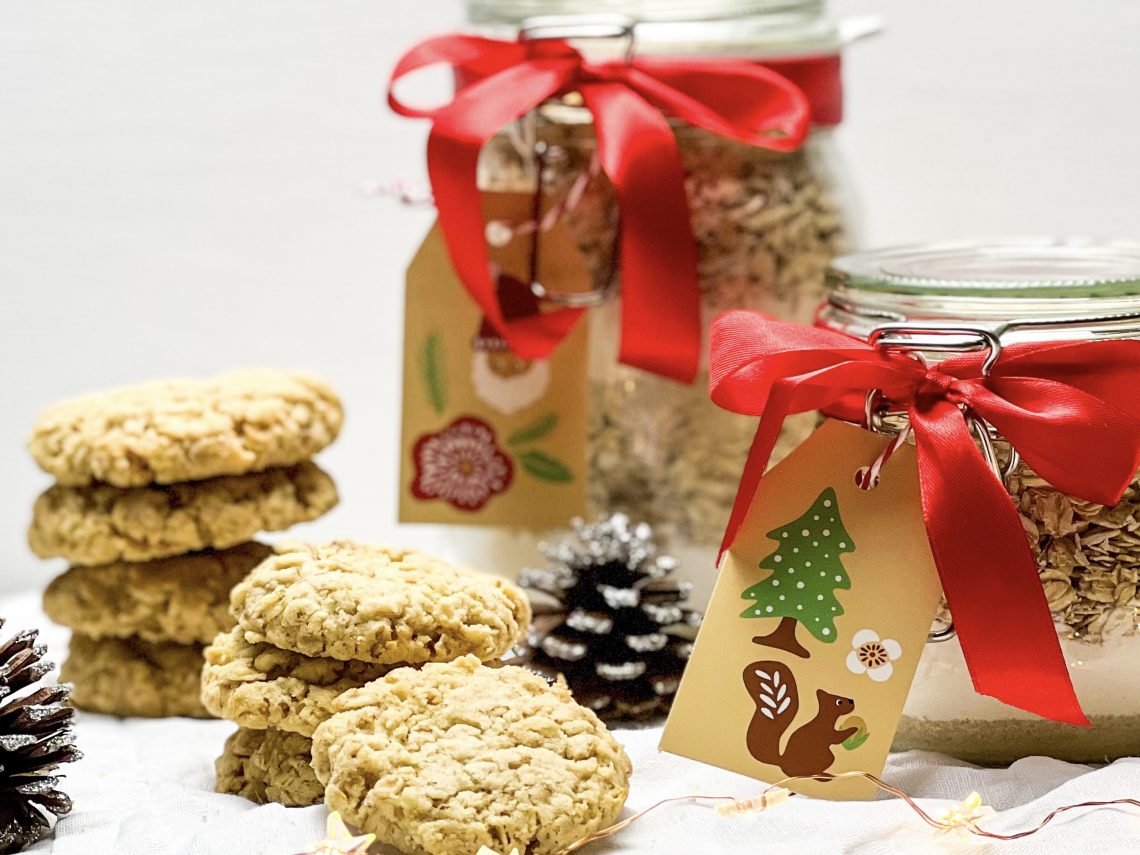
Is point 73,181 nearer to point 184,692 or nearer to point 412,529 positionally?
point 412,529

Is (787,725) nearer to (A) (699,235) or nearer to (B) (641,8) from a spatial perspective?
(A) (699,235)

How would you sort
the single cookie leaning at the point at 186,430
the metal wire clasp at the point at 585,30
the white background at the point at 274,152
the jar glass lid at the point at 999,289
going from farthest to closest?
the white background at the point at 274,152, the metal wire clasp at the point at 585,30, the single cookie leaning at the point at 186,430, the jar glass lid at the point at 999,289

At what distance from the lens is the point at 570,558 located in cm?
104

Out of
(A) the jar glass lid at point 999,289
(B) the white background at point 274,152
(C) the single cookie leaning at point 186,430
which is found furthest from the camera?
(B) the white background at point 274,152

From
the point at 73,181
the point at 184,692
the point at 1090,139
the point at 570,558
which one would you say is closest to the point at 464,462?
the point at 570,558

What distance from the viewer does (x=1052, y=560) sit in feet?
2.62

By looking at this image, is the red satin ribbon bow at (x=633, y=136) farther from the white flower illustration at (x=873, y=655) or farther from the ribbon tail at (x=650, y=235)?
the white flower illustration at (x=873, y=655)

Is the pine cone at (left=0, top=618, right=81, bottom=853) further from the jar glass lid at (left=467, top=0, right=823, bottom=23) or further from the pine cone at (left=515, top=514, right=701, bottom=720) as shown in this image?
the jar glass lid at (left=467, top=0, right=823, bottom=23)

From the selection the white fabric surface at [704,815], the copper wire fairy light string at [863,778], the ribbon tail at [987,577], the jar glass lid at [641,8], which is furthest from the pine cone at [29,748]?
the jar glass lid at [641,8]

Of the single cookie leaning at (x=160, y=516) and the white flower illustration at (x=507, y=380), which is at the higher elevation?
the white flower illustration at (x=507, y=380)

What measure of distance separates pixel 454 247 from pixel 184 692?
0.39 m

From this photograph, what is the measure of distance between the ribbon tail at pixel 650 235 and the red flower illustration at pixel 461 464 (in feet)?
0.54

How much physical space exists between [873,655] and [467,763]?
24 cm

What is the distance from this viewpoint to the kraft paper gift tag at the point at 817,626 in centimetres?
78
